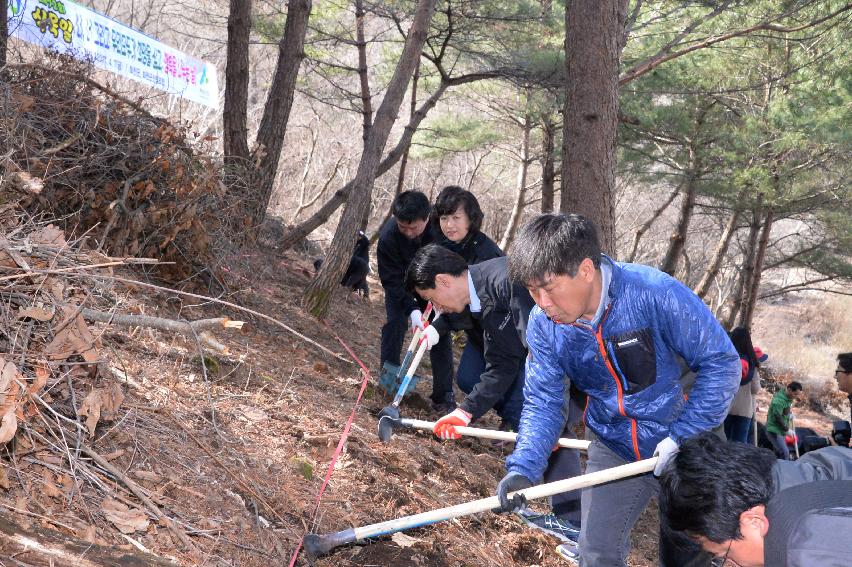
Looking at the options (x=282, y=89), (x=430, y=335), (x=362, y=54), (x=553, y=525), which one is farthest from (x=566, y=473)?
(x=362, y=54)

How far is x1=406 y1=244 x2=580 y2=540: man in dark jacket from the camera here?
392cm

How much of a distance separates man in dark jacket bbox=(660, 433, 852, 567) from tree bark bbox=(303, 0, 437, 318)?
559 cm

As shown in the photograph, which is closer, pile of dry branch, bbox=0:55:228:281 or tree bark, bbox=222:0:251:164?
pile of dry branch, bbox=0:55:228:281

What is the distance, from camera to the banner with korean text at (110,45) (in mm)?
7189

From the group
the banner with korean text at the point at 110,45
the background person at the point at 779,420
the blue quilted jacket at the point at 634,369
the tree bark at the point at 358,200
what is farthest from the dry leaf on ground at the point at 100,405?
the background person at the point at 779,420

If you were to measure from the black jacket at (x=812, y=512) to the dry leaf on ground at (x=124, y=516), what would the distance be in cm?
207

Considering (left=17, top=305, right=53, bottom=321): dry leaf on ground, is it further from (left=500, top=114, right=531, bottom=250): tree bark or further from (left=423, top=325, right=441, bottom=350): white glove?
(left=500, top=114, right=531, bottom=250): tree bark

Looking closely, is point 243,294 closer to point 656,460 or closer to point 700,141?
point 656,460

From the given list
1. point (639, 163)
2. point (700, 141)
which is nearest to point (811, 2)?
point (700, 141)

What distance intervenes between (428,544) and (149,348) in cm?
194

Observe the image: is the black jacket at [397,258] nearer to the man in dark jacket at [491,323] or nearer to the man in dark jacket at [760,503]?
the man in dark jacket at [491,323]

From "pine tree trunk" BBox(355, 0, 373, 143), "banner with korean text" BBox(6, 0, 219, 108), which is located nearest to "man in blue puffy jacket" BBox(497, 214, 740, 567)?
"banner with korean text" BBox(6, 0, 219, 108)

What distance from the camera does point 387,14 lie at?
38.4 ft

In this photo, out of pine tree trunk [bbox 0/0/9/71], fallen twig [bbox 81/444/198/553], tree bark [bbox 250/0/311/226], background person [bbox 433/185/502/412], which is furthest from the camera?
tree bark [bbox 250/0/311/226]
